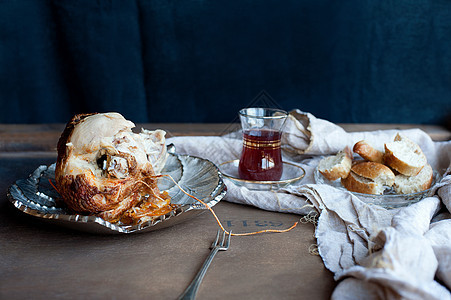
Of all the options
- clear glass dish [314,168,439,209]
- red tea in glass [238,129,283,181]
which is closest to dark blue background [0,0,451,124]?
red tea in glass [238,129,283,181]

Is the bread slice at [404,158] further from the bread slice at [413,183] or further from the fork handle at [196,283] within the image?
the fork handle at [196,283]

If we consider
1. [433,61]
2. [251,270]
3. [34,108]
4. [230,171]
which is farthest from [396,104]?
[34,108]

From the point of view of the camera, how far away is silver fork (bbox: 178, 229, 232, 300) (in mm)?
707

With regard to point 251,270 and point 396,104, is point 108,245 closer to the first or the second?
point 251,270

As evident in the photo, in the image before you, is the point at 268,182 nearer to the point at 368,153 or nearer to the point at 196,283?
the point at 368,153

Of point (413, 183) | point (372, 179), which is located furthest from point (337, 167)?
point (413, 183)

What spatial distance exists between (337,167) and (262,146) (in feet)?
0.71

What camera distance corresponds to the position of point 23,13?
1864 mm

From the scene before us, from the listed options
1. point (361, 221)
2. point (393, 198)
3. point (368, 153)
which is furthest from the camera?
point (368, 153)

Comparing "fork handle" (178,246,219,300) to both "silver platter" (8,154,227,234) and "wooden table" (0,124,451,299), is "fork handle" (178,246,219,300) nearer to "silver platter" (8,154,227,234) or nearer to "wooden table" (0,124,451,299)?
"wooden table" (0,124,451,299)

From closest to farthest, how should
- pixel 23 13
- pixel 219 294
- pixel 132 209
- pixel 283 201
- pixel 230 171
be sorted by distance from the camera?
pixel 219 294
pixel 132 209
pixel 283 201
pixel 230 171
pixel 23 13

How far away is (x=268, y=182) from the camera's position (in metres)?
1.13

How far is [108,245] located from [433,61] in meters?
1.71

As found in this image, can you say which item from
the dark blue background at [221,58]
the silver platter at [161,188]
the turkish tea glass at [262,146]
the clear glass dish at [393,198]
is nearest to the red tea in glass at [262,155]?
the turkish tea glass at [262,146]
